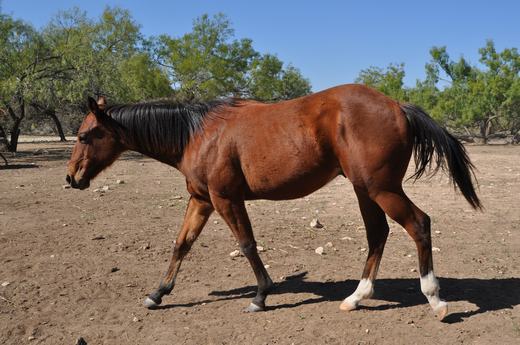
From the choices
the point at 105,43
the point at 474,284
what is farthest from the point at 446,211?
the point at 105,43

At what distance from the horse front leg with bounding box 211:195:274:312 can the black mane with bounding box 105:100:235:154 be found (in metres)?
0.68

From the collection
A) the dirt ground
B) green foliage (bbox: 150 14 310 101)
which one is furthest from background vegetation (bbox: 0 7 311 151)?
the dirt ground

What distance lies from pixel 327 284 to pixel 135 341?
194cm

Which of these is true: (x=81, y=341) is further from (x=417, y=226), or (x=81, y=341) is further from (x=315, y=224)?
(x=315, y=224)

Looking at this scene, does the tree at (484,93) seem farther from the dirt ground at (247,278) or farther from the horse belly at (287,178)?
the horse belly at (287,178)

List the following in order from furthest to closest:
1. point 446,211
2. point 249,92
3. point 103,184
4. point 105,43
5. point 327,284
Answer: point 249,92 → point 105,43 → point 103,184 → point 446,211 → point 327,284

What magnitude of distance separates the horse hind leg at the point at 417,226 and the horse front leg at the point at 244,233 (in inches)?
43.7

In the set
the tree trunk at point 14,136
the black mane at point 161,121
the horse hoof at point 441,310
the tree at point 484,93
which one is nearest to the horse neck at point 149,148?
the black mane at point 161,121

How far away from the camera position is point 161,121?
4340mm

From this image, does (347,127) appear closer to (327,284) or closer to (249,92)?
(327,284)

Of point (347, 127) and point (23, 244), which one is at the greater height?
point (347, 127)

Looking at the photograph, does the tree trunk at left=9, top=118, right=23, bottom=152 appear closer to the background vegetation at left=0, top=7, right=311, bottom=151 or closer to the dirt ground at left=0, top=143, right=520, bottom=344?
the background vegetation at left=0, top=7, right=311, bottom=151

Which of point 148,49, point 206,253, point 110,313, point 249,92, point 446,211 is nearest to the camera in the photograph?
point 110,313

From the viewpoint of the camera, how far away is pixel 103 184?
11.4 m
